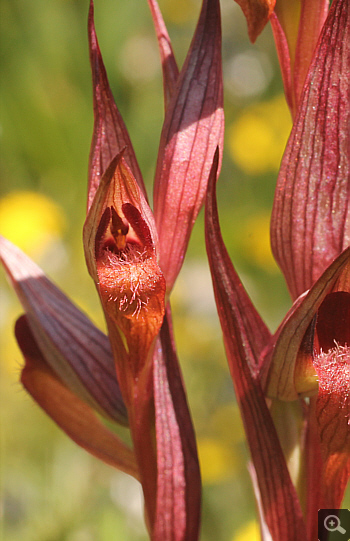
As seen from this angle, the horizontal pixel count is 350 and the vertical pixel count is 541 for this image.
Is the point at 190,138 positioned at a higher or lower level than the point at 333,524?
higher

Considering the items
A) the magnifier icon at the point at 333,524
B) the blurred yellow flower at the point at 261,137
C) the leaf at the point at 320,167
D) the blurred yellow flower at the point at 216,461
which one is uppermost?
the blurred yellow flower at the point at 261,137

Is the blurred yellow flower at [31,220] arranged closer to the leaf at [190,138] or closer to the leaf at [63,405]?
the leaf at [63,405]

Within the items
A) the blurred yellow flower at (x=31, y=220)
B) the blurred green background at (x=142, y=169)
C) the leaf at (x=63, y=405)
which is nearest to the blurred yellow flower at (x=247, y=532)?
the blurred green background at (x=142, y=169)

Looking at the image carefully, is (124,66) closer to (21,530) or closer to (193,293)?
(193,293)

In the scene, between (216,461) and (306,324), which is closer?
(306,324)

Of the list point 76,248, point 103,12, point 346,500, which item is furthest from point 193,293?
point 103,12

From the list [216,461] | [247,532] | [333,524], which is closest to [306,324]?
[333,524]

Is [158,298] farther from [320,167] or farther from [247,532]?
[247,532]
